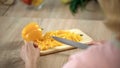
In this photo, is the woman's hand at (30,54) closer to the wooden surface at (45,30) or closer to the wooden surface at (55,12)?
the wooden surface at (45,30)

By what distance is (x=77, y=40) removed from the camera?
944 millimetres

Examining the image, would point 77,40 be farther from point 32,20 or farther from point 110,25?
point 110,25

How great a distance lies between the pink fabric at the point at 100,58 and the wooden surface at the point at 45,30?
0.30m

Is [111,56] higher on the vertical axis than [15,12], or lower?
higher

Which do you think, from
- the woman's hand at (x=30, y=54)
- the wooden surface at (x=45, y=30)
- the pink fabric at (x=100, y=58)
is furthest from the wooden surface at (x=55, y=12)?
the pink fabric at (x=100, y=58)

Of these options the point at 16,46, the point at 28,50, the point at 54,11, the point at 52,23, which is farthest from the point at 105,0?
the point at 54,11

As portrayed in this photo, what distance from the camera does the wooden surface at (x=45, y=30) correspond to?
2.78ft

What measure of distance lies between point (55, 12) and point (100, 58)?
87 centimetres

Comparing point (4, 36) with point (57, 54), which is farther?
point (4, 36)

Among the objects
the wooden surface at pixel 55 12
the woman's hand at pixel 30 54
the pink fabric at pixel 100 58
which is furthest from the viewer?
the wooden surface at pixel 55 12

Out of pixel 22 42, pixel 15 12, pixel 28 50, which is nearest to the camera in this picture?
pixel 28 50

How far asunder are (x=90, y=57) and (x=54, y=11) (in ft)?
Answer: 2.88

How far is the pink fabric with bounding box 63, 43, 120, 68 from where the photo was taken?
42cm

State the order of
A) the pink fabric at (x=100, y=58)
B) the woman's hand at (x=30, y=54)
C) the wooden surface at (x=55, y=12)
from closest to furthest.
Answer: the pink fabric at (x=100, y=58), the woman's hand at (x=30, y=54), the wooden surface at (x=55, y=12)
